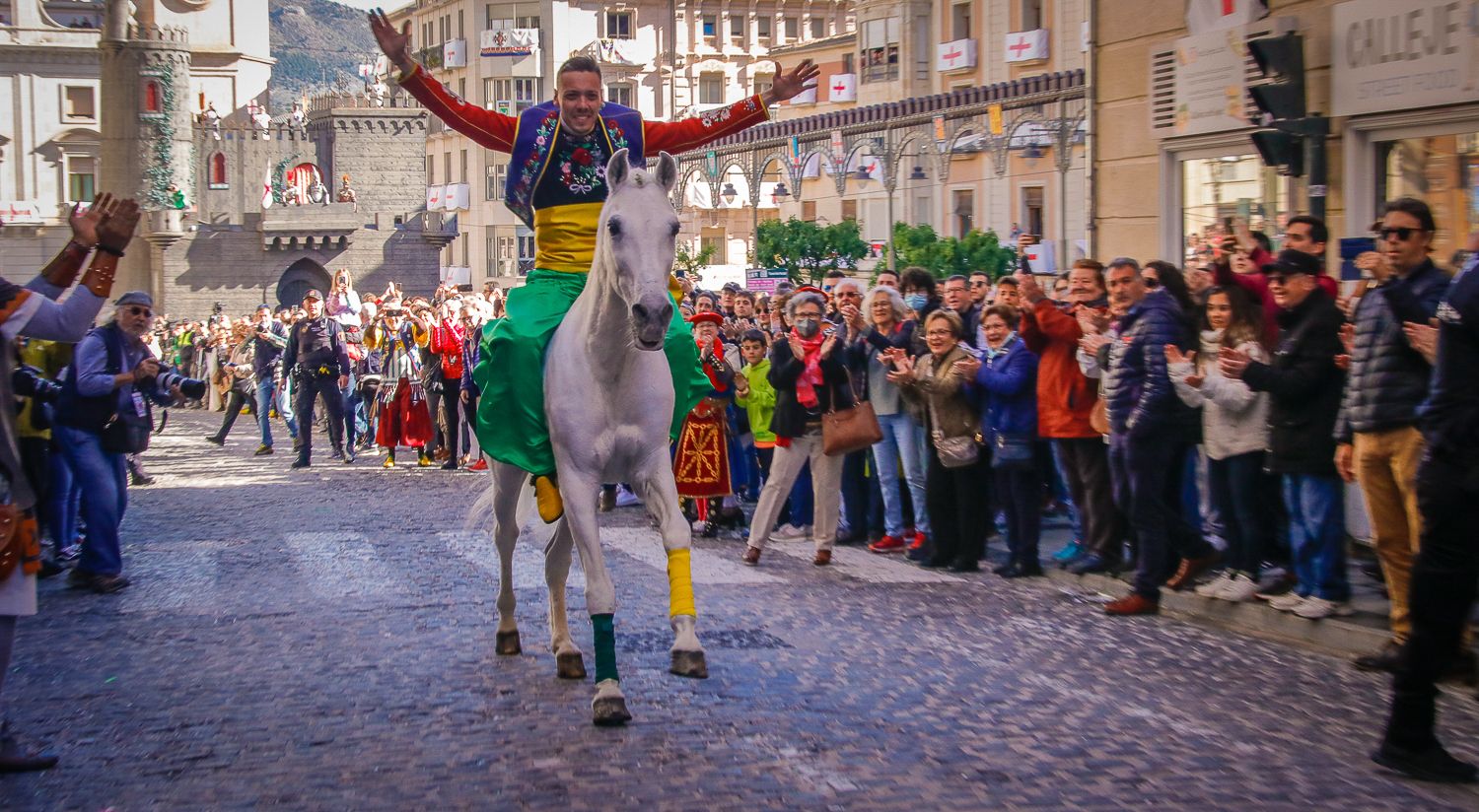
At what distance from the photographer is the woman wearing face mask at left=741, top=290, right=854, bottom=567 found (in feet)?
42.4

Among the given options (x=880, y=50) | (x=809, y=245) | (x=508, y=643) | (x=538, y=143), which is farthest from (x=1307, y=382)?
(x=880, y=50)

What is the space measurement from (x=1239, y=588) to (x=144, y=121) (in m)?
85.7

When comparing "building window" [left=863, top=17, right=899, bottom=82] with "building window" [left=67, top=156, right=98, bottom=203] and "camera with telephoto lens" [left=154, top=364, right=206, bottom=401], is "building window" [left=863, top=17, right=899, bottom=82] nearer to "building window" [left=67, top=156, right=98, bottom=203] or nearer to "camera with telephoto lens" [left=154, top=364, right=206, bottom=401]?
"building window" [left=67, top=156, right=98, bottom=203]

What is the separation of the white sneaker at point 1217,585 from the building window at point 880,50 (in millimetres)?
56309

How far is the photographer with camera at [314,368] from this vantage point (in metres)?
22.5

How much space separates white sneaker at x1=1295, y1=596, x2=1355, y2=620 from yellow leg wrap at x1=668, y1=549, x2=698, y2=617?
344cm

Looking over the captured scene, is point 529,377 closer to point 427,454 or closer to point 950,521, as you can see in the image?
point 950,521

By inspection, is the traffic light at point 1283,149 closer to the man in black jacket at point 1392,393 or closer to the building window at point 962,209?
the man in black jacket at point 1392,393

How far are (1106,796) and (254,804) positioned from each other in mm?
3046

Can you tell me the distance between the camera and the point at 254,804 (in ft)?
20.5

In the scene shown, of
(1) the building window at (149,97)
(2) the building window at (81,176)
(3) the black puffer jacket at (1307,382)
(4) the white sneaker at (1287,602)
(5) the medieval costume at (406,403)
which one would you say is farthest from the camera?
(2) the building window at (81,176)

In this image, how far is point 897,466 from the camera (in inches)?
530

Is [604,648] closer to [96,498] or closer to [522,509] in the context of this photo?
[522,509]

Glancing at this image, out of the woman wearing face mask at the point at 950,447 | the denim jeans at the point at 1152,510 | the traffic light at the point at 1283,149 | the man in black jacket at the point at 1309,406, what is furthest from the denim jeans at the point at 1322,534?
the traffic light at the point at 1283,149
